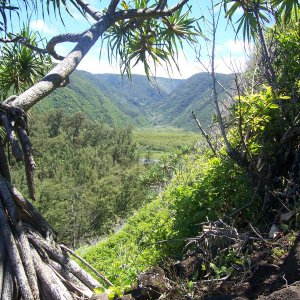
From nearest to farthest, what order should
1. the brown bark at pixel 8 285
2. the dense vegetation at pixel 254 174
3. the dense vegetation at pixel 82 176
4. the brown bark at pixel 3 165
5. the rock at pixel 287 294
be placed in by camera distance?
1. the rock at pixel 287 294
2. the brown bark at pixel 8 285
3. the brown bark at pixel 3 165
4. the dense vegetation at pixel 254 174
5. the dense vegetation at pixel 82 176

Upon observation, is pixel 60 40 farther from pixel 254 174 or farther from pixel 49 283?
pixel 49 283

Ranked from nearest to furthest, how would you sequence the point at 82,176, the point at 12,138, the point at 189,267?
the point at 12,138, the point at 189,267, the point at 82,176

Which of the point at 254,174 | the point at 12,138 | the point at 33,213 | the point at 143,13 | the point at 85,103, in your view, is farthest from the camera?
the point at 85,103

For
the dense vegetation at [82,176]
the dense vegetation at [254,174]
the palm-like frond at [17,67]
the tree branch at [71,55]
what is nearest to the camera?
the tree branch at [71,55]

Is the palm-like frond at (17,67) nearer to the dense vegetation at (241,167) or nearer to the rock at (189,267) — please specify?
the dense vegetation at (241,167)

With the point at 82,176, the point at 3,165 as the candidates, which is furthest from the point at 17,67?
the point at 82,176

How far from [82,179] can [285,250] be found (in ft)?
193

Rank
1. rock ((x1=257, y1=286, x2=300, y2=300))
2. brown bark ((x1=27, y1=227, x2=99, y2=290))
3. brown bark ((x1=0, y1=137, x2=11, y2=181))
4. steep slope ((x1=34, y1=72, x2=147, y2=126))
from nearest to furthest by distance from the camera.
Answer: rock ((x1=257, y1=286, x2=300, y2=300)), brown bark ((x1=27, y1=227, x2=99, y2=290)), brown bark ((x1=0, y1=137, x2=11, y2=181)), steep slope ((x1=34, y1=72, x2=147, y2=126))

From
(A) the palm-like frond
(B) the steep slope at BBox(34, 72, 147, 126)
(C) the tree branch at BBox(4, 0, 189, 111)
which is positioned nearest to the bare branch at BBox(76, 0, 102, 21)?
(C) the tree branch at BBox(4, 0, 189, 111)

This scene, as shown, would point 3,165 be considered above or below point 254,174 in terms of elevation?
above

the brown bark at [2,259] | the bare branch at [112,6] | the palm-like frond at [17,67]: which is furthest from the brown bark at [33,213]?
the palm-like frond at [17,67]

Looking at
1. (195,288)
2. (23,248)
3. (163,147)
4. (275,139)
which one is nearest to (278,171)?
(275,139)

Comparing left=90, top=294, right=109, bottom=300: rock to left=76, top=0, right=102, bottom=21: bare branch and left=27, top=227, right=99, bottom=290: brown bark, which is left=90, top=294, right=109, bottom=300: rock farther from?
left=76, top=0, right=102, bottom=21: bare branch

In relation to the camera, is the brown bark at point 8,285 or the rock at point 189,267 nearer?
the brown bark at point 8,285
